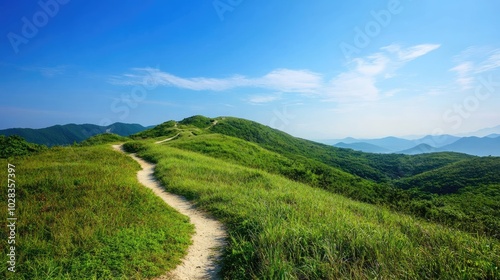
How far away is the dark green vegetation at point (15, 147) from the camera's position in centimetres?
3259

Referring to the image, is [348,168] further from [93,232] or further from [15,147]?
[93,232]

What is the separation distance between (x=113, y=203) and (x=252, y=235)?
7.32 meters

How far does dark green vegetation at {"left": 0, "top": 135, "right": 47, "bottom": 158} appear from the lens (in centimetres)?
3259

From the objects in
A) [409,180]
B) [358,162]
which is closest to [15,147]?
[409,180]

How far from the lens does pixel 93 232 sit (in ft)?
26.0

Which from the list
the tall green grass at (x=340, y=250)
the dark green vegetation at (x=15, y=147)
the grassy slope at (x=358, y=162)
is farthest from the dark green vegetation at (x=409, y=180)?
the dark green vegetation at (x=15, y=147)

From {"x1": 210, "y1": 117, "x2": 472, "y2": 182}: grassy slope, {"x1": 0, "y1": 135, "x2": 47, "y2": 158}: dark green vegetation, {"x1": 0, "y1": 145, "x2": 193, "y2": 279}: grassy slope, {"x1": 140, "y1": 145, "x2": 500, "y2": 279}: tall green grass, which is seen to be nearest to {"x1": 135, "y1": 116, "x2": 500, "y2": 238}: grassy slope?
{"x1": 210, "y1": 117, "x2": 472, "y2": 182}: grassy slope

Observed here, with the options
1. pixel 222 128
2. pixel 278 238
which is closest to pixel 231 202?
pixel 278 238

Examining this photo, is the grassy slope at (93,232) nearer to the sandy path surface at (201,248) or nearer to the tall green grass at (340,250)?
the sandy path surface at (201,248)

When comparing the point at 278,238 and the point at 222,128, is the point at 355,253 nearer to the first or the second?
the point at 278,238

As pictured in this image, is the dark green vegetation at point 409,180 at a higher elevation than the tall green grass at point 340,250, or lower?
lower

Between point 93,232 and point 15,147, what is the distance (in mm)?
39140

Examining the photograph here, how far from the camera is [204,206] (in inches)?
496

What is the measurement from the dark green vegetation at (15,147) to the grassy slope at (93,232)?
25260 mm
